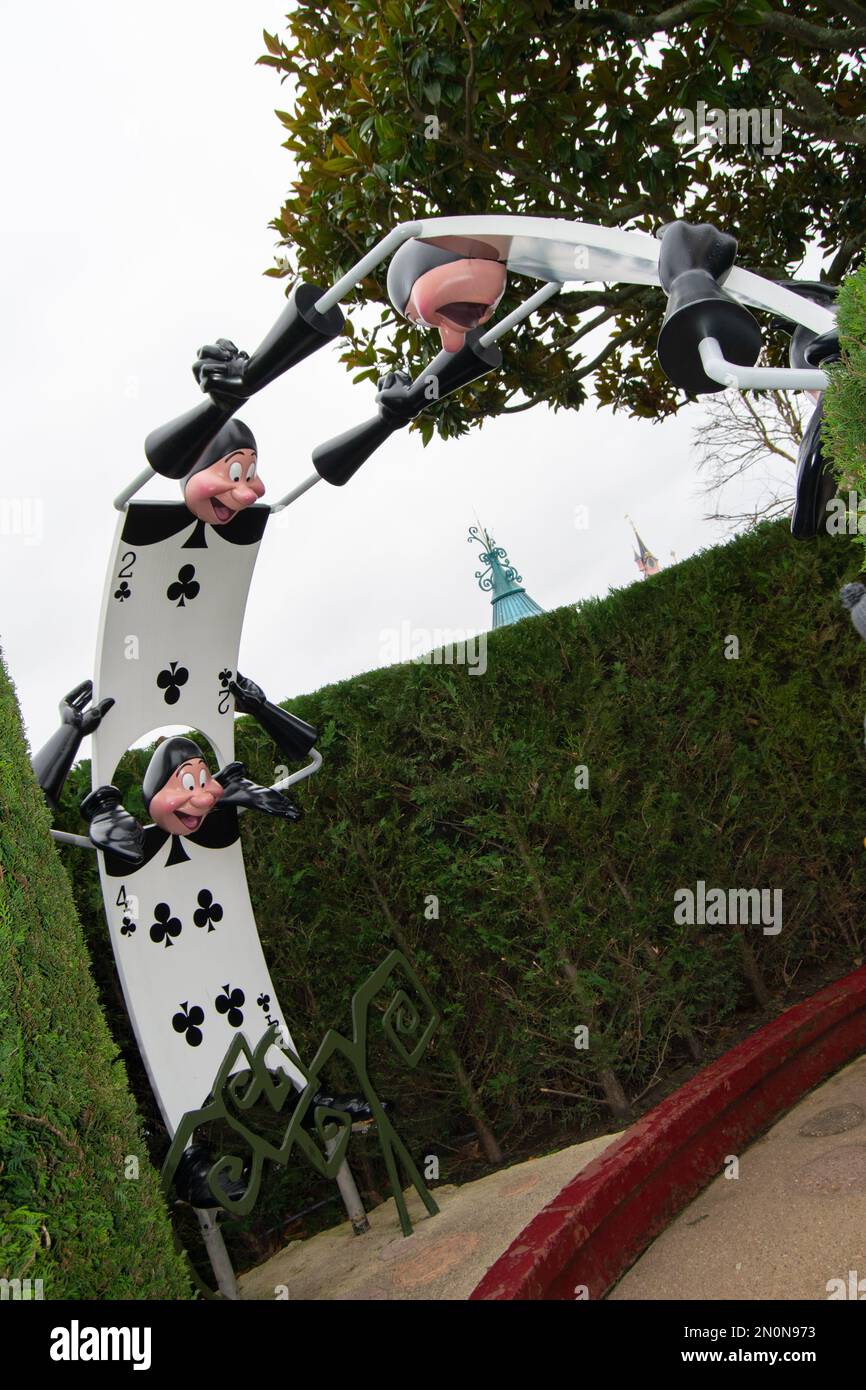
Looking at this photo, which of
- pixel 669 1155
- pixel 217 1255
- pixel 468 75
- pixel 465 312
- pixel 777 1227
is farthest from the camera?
pixel 468 75

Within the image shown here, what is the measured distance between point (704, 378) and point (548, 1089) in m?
3.67

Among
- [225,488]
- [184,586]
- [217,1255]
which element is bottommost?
[217,1255]

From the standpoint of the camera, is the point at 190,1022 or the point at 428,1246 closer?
the point at 428,1246

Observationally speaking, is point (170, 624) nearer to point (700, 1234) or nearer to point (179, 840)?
point (179, 840)

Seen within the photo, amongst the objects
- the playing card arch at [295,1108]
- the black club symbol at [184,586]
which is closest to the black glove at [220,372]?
the black club symbol at [184,586]

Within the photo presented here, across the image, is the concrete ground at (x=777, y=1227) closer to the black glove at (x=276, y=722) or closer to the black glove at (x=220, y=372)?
the black glove at (x=276, y=722)

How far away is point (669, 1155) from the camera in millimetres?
3344

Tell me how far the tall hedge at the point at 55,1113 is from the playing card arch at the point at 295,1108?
2.25ft

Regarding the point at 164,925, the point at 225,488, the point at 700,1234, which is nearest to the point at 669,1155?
the point at 700,1234

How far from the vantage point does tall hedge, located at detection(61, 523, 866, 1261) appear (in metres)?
4.62

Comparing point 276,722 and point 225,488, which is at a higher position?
point 225,488

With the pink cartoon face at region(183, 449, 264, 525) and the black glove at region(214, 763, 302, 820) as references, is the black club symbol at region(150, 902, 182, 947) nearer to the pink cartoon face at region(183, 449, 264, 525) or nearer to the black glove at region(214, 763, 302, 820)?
the black glove at region(214, 763, 302, 820)

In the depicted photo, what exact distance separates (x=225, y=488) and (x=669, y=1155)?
312 centimetres
